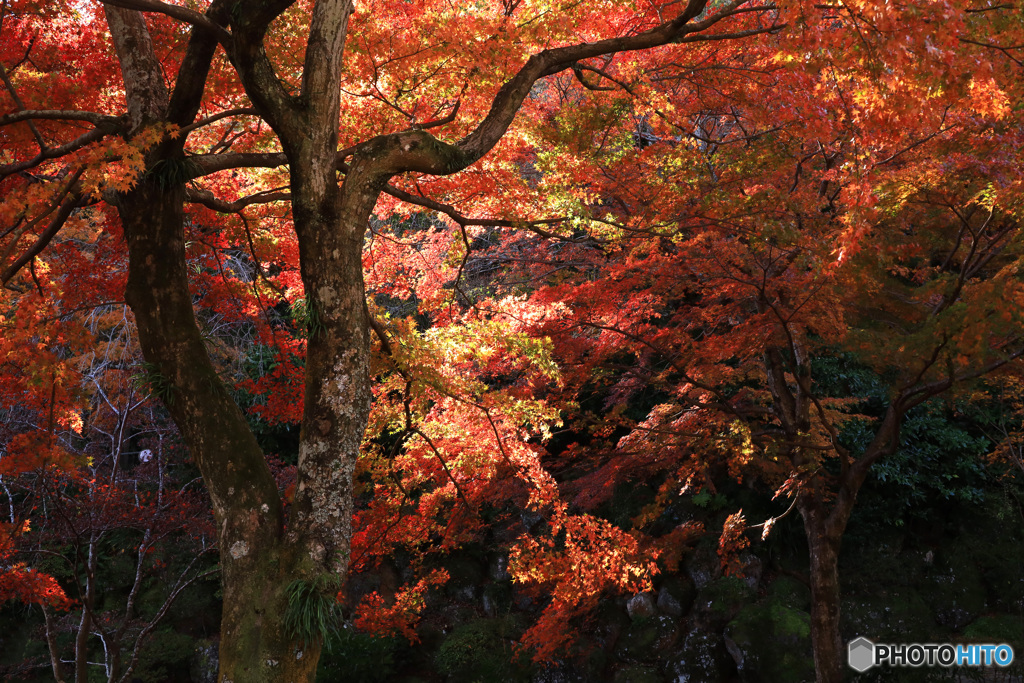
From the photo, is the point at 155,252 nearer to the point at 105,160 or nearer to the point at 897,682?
the point at 105,160

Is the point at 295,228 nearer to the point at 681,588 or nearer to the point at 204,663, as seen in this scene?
the point at 681,588

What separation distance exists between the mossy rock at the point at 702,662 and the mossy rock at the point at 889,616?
1660 millimetres

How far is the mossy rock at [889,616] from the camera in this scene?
850 cm

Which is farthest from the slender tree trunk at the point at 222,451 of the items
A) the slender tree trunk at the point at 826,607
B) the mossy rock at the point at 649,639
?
the mossy rock at the point at 649,639

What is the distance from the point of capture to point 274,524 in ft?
10.2

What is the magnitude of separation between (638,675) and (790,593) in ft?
8.41

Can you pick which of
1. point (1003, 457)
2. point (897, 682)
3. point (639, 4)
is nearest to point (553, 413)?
point (639, 4)

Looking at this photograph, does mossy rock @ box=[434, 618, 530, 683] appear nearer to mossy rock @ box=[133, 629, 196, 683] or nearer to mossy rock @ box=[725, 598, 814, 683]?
mossy rock @ box=[725, 598, 814, 683]

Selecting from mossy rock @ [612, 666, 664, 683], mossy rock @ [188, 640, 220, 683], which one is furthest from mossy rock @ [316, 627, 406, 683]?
mossy rock @ [612, 666, 664, 683]

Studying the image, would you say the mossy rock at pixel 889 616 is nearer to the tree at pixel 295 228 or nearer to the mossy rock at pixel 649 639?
the mossy rock at pixel 649 639

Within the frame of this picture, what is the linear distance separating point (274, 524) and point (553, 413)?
280 centimetres

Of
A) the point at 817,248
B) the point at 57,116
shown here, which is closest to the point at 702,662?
the point at 817,248

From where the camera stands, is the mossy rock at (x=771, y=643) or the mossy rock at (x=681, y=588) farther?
the mossy rock at (x=681, y=588)

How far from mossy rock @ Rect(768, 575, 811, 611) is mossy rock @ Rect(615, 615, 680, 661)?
156 cm
